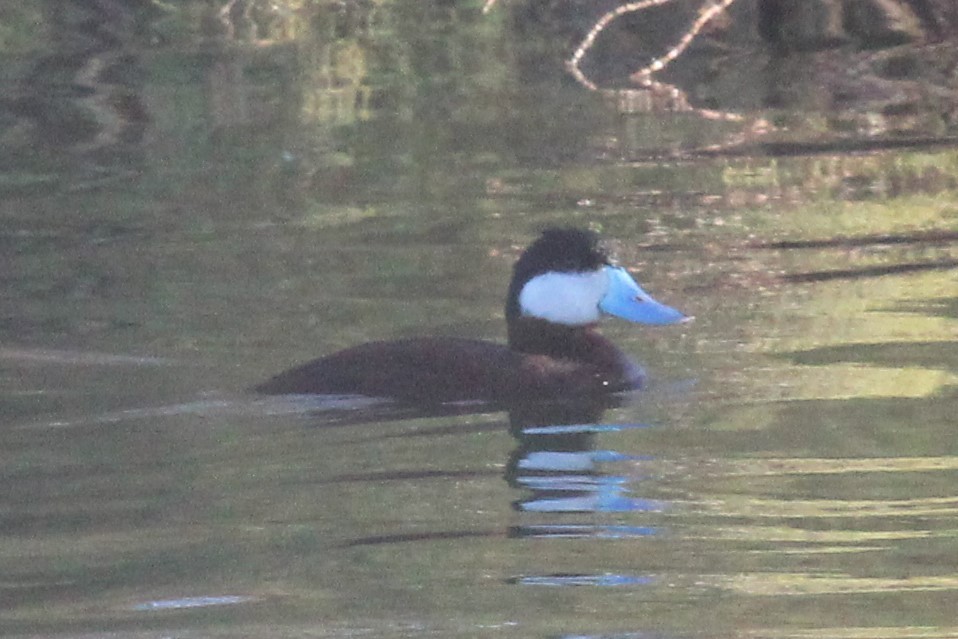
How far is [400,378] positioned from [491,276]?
9.54 ft

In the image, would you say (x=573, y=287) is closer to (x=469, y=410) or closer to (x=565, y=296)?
(x=565, y=296)

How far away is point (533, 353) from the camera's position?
876cm

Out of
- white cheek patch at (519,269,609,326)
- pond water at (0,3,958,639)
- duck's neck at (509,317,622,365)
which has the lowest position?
pond water at (0,3,958,639)

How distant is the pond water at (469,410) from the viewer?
5891 millimetres

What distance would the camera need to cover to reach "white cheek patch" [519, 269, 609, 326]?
8.74 meters

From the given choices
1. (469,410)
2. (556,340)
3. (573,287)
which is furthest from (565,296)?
(469,410)

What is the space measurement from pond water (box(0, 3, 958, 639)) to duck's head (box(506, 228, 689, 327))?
36 centimetres

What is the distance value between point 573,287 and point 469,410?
819 mm

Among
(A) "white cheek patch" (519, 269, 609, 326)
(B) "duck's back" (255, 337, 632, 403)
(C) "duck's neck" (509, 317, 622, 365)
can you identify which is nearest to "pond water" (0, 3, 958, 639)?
(B) "duck's back" (255, 337, 632, 403)

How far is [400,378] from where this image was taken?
8.30m

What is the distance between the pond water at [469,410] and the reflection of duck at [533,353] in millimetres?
163

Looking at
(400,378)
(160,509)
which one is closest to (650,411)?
(400,378)

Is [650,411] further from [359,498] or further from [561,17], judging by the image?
[561,17]

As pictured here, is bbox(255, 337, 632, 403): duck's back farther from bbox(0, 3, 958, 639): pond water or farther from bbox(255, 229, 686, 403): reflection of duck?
bbox(0, 3, 958, 639): pond water
